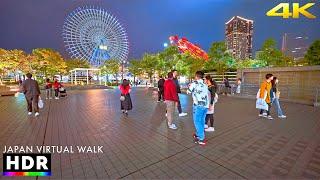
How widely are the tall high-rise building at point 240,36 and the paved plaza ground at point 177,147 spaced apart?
480ft

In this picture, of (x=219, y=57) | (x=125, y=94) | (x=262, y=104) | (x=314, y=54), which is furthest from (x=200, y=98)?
(x=314, y=54)

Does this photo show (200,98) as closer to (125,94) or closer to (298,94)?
(125,94)

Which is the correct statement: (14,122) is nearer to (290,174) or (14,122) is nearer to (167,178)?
(167,178)

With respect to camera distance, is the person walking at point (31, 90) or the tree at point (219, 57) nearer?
the person walking at point (31, 90)

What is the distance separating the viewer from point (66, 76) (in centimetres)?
7169

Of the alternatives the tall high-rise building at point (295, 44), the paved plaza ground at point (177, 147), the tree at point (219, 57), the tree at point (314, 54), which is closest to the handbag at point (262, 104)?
the paved plaza ground at point (177, 147)

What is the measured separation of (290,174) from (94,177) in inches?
140

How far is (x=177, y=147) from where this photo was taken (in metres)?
5.52

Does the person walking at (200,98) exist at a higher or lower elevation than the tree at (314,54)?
lower

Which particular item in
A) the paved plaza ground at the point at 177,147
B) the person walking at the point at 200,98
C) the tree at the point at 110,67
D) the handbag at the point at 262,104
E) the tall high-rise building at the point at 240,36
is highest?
the tall high-rise building at the point at 240,36

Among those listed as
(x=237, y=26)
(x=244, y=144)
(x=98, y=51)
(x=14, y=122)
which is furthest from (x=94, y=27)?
(x=237, y=26)

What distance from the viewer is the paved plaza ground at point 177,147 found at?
414 centimetres

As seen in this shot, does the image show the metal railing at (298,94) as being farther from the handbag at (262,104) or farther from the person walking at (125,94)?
the person walking at (125,94)

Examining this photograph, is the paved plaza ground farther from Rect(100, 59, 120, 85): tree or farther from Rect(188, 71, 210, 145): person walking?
Rect(100, 59, 120, 85): tree
